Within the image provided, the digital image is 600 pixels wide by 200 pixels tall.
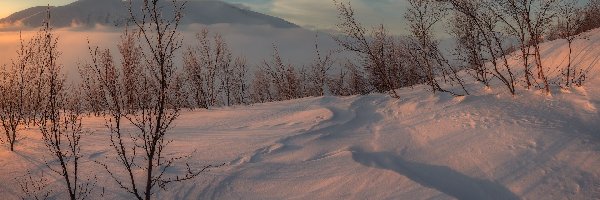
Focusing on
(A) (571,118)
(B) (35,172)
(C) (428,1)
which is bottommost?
(B) (35,172)

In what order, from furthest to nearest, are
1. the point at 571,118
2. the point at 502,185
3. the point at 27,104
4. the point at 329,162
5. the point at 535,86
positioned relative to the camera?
the point at 27,104 → the point at 535,86 → the point at 571,118 → the point at 329,162 → the point at 502,185

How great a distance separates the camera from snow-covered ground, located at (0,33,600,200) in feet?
24.2

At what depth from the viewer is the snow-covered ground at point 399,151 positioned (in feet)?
24.2

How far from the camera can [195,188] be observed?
8.12 metres

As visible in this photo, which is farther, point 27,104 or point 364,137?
point 27,104

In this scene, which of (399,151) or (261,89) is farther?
(261,89)

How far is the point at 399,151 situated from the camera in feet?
29.9

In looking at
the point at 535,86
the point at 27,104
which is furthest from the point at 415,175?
the point at 27,104

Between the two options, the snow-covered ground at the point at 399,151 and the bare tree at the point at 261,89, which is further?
the bare tree at the point at 261,89

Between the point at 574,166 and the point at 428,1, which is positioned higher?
the point at 428,1

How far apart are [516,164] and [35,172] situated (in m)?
9.53

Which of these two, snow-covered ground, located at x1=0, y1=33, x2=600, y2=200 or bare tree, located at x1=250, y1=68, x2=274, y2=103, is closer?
snow-covered ground, located at x1=0, y1=33, x2=600, y2=200

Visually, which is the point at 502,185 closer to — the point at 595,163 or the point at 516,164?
the point at 516,164

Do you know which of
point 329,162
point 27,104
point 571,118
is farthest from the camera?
point 27,104
